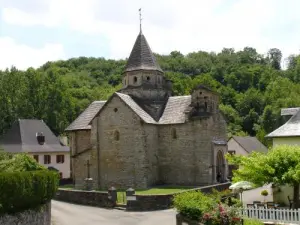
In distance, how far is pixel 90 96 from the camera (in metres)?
105

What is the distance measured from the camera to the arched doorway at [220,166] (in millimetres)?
41628

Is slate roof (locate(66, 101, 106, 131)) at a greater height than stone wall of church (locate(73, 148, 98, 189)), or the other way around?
slate roof (locate(66, 101, 106, 131))

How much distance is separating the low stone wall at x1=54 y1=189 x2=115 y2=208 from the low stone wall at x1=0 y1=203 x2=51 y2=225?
6.53 m

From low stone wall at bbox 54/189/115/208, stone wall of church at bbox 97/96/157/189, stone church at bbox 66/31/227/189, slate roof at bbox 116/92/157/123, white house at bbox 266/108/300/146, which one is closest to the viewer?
white house at bbox 266/108/300/146

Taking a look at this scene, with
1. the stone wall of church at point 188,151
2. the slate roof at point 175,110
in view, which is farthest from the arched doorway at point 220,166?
the slate roof at point 175,110

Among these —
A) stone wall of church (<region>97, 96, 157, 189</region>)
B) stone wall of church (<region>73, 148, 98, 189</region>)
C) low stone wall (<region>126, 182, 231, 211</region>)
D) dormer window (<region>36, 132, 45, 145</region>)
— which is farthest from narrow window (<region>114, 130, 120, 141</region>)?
dormer window (<region>36, 132, 45, 145</region>)

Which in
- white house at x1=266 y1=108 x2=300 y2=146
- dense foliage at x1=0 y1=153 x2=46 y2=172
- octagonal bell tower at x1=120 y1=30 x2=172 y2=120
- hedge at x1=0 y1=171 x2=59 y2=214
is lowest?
hedge at x1=0 y1=171 x2=59 y2=214

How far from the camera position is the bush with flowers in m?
19.4

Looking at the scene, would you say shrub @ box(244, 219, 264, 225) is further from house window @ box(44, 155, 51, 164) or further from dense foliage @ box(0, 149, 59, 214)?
house window @ box(44, 155, 51, 164)

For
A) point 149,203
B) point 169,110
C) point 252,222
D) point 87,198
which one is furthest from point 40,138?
point 252,222

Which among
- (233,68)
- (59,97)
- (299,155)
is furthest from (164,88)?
(233,68)

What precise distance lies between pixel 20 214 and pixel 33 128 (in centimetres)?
3484

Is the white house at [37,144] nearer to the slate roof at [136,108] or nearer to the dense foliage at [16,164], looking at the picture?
the slate roof at [136,108]

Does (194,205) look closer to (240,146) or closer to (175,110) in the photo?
(175,110)
